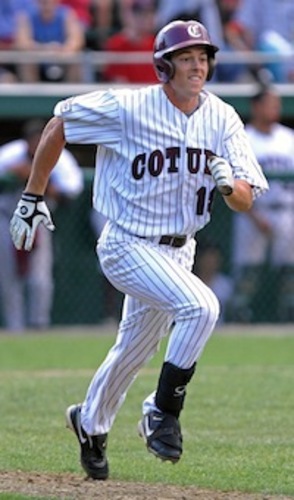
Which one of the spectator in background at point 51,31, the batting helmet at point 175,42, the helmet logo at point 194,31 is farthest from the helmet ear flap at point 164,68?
the spectator in background at point 51,31

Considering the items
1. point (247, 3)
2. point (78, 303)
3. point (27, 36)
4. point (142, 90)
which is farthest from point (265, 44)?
point (142, 90)

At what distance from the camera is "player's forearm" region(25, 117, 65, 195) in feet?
19.9

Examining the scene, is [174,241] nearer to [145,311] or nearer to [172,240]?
[172,240]

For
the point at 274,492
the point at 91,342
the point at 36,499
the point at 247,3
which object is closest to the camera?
the point at 36,499

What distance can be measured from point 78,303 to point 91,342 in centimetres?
129

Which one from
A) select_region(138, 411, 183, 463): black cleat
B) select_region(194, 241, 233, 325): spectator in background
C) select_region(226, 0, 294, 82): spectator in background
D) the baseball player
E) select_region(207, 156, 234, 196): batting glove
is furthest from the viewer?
select_region(226, 0, 294, 82): spectator in background

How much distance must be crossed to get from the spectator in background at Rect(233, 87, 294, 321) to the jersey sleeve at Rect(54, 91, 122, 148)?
754 centimetres

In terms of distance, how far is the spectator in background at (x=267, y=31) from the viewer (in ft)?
48.8

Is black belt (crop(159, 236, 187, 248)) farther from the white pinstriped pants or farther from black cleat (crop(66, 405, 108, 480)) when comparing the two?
black cleat (crop(66, 405, 108, 480))

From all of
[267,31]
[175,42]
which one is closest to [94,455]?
[175,42]

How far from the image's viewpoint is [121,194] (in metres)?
6.02

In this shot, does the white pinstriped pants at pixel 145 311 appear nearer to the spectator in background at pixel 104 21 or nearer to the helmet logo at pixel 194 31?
the helmet logo at pixel 194 31

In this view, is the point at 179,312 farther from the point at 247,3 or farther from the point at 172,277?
the point at 247,3

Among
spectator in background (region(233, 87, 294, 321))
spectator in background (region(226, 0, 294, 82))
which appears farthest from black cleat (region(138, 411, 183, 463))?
spectator in background (region(226, 0, 294, 82))
